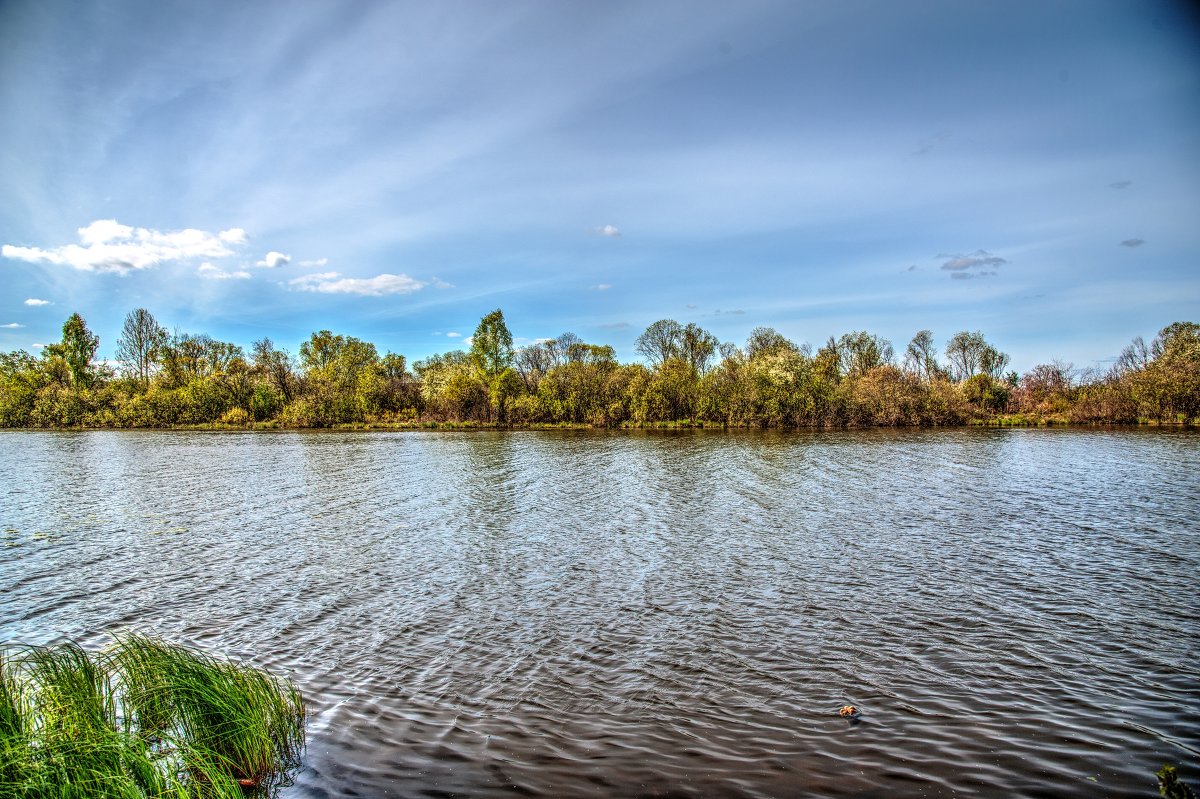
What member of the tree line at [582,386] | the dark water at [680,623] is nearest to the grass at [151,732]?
the dark water at [680,623]

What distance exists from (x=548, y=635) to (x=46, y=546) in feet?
55.2

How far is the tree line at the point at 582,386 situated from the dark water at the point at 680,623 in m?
50.2

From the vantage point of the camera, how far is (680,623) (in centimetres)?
1107

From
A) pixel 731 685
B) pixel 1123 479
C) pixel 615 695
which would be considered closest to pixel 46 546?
pixel 615 695

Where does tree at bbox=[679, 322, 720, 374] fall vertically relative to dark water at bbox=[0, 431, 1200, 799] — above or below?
above

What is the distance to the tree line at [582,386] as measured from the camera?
241 feet

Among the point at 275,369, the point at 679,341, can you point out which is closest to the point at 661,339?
the point at 679,341

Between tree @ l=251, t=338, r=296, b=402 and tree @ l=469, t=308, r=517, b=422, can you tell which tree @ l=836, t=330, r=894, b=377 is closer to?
tree @ l=469, t=308, r=517, b=422

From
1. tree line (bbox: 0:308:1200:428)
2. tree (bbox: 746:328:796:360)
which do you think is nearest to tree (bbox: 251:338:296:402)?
tree line (bbox: 0:308:1200:428)

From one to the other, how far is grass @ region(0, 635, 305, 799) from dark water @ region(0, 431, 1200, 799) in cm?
66

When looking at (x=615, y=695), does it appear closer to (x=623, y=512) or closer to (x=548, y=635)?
(x=548, y=635)

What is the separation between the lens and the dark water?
22.3 ft

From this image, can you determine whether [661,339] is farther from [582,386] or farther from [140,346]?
[140,346]

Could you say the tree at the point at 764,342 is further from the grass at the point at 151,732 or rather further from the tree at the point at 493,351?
the grass at the point at 151,732
